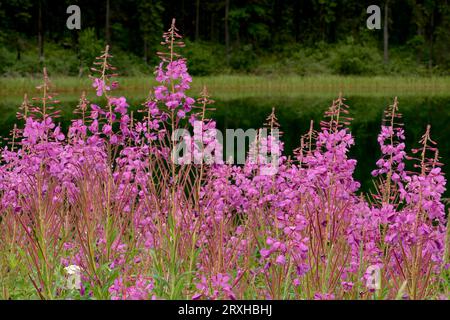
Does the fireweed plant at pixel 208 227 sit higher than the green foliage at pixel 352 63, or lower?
lower

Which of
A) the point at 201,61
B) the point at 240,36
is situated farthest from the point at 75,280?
the point at 240,36

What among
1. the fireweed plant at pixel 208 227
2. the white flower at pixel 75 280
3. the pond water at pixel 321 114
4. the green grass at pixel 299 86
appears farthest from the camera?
the green grass at pixel 299 86

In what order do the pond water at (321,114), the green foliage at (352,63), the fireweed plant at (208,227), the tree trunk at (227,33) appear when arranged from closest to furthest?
the fireweed plant at (208,227), the pond water at (321,114), the green foliage at (352,63), the tree trunk at (227,33)

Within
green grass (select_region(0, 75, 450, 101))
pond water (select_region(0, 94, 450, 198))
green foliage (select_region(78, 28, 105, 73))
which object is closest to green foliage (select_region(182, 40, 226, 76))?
green grass (select_region(0, 75, 450, 101))

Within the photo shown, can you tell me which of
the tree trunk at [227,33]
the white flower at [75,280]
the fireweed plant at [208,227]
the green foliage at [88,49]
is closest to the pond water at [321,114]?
the fireweed plant at [208,227]

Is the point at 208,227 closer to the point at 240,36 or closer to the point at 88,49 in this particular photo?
the point at 88,49

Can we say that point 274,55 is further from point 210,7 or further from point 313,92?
point 313,92

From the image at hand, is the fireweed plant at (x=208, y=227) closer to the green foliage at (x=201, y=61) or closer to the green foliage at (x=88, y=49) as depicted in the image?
the green foliage at (x=88, y=49)

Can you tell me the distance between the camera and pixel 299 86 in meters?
48.4

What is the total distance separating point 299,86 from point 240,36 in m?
24.1

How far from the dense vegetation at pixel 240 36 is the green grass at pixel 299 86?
12.0 ft

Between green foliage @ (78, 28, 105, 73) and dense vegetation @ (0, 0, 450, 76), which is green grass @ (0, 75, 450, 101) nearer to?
green foliage @ (78, 28, 105, 73)

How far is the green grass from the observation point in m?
45.1

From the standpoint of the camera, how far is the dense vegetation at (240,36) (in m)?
52.8
